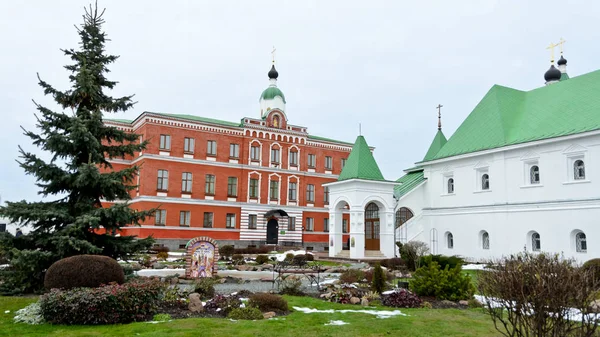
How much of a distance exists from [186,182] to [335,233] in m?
16.0

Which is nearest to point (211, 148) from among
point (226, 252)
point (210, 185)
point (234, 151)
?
point (234, 151)

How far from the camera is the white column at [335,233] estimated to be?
3189 cm

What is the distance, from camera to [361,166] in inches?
1216

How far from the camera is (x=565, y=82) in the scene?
27516 millimetres

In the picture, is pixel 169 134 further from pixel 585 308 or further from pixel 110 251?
pixel 585 308

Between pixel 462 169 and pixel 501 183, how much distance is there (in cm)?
310

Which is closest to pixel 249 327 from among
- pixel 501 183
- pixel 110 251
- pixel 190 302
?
pixel 190 302

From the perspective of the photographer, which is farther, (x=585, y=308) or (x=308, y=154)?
(x=308, y=154)

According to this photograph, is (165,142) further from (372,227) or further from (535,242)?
(535,242)

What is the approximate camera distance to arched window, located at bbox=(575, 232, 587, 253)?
22406 mm

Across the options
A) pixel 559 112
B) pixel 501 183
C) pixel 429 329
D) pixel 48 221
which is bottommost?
pixel 429 329

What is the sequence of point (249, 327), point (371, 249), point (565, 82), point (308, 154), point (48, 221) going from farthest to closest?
point (308, 154)
point (371, 249)
point (565, 82)
point (48, 221)
point (249, 327)

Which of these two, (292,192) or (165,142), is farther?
(292,192)

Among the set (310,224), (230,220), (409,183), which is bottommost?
(310,224)
